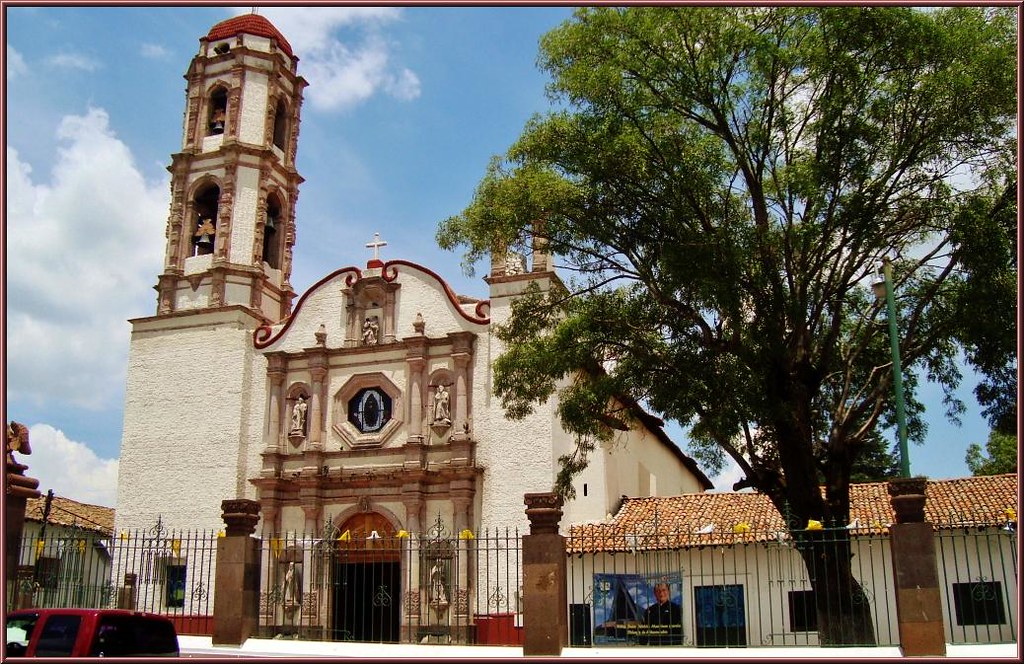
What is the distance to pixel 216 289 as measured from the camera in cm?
2483

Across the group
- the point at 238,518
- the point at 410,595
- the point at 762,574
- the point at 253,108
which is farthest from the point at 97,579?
the point at 253,108

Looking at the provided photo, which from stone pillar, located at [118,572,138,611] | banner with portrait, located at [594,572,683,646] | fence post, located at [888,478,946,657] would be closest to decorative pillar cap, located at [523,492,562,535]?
fence post, located at [888,478,946,657]

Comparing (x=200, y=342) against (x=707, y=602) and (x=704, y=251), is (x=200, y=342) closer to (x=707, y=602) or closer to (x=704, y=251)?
(x=707, y=602)

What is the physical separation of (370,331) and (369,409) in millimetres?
1979

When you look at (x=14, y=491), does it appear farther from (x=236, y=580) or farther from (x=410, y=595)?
(x=410, y=595)

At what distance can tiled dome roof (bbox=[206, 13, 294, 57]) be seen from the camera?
88.7ft

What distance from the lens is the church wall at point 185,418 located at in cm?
2330

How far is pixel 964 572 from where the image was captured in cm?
1914

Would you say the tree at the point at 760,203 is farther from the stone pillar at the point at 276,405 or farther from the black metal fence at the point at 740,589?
the stone pillar at the point at 276,405

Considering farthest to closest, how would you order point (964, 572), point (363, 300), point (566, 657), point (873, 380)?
point (363, 300), point (964, 572), point (873, 380), point (566, 657)

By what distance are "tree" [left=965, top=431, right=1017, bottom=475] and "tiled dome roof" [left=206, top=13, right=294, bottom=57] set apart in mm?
26591

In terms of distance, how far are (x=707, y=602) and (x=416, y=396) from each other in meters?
8.14

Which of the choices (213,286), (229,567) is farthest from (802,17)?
(213,286)

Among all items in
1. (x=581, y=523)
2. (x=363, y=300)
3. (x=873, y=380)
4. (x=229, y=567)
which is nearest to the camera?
(x=229, y=567)
